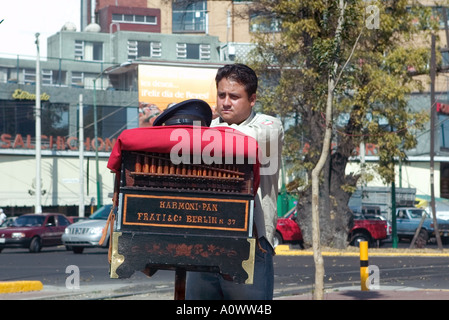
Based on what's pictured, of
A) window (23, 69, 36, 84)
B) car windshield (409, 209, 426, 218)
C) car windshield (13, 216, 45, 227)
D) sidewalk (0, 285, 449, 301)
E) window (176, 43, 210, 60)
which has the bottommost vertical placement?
car windshield (409, 209, 426, 218)

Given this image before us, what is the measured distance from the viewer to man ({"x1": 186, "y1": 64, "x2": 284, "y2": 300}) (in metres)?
3.27

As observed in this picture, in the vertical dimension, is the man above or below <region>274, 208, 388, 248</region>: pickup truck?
above

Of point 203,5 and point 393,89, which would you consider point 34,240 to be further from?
point 203,5

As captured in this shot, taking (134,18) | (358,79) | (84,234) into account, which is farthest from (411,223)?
(134,18)

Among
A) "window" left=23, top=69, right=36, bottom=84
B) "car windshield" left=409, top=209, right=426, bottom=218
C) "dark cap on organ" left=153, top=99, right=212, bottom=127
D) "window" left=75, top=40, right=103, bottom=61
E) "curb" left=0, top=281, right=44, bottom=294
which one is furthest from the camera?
"window" left=75, top=40, right=103, bottom=61

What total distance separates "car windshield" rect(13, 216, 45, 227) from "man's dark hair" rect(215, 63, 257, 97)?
25.2 m

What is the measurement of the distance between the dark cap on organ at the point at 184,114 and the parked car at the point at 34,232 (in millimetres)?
24552

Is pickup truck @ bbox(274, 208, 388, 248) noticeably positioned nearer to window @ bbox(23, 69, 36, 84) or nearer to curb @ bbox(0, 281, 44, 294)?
curb @ bbox(0, 281, 44, 294)

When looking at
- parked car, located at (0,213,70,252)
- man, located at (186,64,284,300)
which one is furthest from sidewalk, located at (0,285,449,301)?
parked car, located at (0,213,70,252)

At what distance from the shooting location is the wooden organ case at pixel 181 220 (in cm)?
289

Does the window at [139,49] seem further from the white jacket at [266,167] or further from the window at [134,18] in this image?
the white jacket at [266,167]

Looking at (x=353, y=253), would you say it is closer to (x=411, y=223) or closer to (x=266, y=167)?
(x=411, y=223)

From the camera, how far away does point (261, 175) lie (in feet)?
10.9
